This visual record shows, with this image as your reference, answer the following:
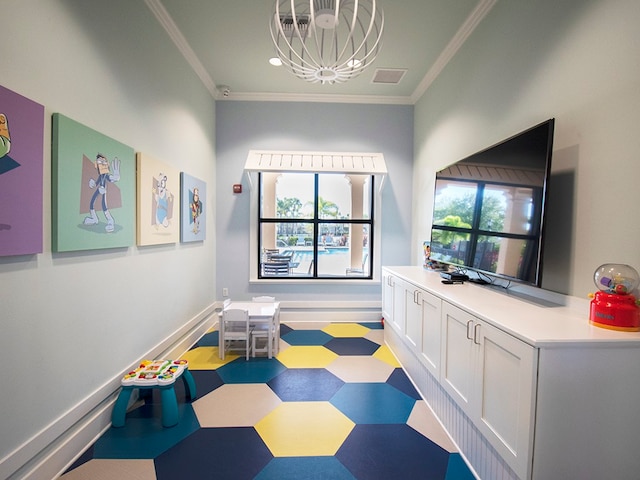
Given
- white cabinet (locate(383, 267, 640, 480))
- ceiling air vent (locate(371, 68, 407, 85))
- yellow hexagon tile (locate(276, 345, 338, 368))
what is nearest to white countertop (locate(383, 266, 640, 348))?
white cabinet (locate(383, 267, 640, 480))

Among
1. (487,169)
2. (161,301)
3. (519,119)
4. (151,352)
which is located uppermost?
(519,119)

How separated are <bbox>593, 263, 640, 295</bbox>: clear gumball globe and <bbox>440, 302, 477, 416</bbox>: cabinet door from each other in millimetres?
546

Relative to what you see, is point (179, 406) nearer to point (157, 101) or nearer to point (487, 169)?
point (157, 101)

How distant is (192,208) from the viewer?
319 cm

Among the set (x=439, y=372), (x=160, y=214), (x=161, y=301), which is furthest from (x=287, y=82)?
(x=439, y=372)

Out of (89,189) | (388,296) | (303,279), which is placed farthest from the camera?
(303,279)

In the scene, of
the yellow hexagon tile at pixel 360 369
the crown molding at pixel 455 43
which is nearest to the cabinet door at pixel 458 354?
the yellow hexagon tile at pixel 360 369

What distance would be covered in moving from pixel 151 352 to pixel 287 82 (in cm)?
329

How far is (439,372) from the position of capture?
186cm

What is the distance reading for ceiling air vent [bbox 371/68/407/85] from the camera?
3312 mm

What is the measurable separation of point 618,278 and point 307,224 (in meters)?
3.31

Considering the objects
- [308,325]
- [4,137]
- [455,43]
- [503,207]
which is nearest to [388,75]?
[455,43]

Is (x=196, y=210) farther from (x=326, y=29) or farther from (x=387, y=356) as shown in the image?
(x=387, y=356)

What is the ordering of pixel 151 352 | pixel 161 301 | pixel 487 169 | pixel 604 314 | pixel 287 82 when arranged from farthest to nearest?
pixel 287 82 < pixel 161 301 < pixel 151 352 < pixel 487 169 < pixel 604 314
